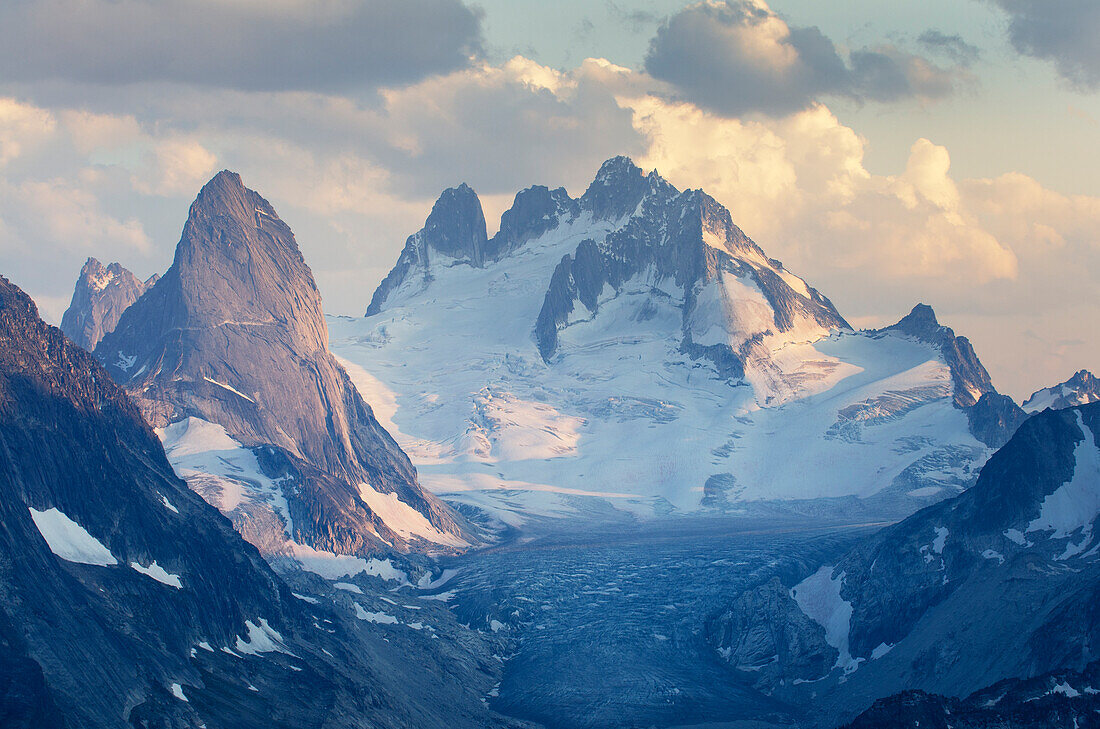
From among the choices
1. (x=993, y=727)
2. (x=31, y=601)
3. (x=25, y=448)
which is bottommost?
(x=993, y=727)

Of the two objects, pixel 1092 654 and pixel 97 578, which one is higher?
pixel 97 578

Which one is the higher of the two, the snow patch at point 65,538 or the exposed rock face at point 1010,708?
the snow patch at point 65,538

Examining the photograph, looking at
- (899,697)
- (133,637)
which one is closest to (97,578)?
(133,637)

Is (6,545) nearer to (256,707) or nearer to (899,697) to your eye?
(256,707)

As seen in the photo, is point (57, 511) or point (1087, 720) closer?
point (1087, 720)

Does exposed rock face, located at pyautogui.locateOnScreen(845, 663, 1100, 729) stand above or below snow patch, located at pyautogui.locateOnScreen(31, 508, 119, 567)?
below

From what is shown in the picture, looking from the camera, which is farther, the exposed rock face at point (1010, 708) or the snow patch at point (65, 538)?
the snow patch at point (65, 538)

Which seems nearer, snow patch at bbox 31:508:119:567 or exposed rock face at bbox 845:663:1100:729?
exposed rock face at bbox 845:663:1100:729

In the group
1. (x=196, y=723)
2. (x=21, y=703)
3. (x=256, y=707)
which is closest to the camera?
(x=21, y=703)

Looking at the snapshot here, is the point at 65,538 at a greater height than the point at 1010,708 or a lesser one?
greater

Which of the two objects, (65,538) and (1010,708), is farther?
(65,538)

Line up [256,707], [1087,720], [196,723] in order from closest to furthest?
1. [1087,720]
2. [196,723]
3. [256,707]
